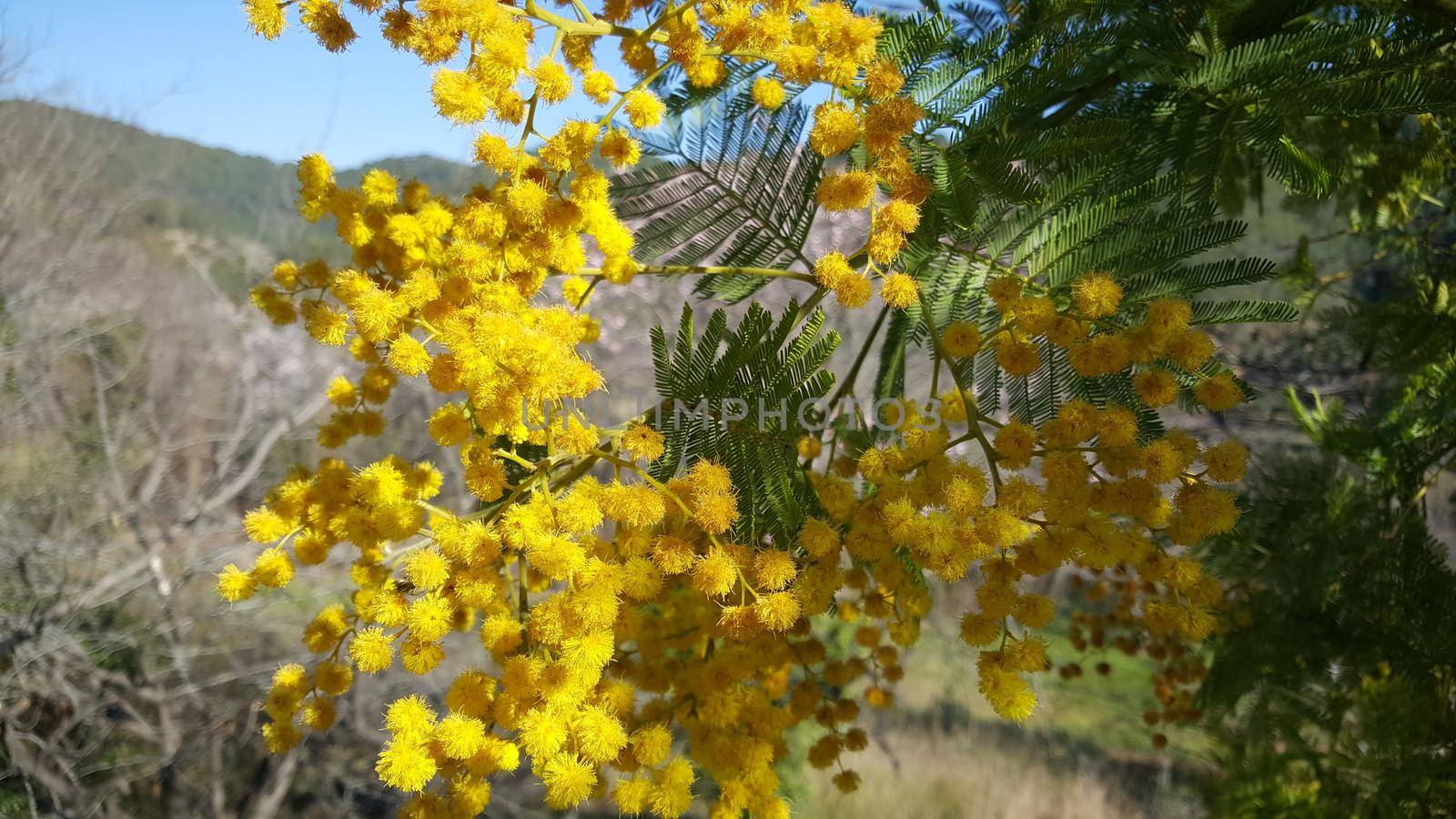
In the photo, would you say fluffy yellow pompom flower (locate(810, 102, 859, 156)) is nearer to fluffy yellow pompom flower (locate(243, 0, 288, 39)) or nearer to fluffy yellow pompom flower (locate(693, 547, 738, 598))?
fluffy yellow pompom flower (locate(693, 547, 738, 598))

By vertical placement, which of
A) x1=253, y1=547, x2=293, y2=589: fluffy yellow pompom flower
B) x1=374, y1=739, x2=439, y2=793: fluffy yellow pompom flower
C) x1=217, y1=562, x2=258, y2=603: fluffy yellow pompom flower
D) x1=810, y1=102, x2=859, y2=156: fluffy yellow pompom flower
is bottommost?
x1=374, y1=739, x2=439, y2=793: fluffy yellow pompom flower

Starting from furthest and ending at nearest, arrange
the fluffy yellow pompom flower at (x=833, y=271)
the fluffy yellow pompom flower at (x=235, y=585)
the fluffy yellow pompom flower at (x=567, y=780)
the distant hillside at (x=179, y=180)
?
the distant hillside at (x=179, y=180) → the fluffy yellow pompom flower at (x=235, y=585) → the fluffy yellow pompom flower at (x=833, y=271) → the fluffy yellow pompom flower at (x=567, y=780)

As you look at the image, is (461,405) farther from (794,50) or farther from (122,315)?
(122,315)

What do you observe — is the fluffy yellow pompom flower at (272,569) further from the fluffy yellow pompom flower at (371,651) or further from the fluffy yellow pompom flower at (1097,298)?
the fluffy yellow pompom flower at (1097,298)

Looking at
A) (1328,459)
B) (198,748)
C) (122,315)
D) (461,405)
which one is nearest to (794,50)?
(461,405)

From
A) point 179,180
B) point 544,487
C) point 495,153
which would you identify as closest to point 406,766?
point 544,487

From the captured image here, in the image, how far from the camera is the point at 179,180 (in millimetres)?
7297

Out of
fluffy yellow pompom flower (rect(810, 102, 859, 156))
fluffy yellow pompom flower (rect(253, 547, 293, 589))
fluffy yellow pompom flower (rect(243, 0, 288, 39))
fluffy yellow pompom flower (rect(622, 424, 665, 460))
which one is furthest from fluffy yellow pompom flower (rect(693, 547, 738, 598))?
fluffy yellow pompom flower (rect(243, 0, 288, 39))

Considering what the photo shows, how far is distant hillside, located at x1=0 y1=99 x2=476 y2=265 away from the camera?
6441 millimetres

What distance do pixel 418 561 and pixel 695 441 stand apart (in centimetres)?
33

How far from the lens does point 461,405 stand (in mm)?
880

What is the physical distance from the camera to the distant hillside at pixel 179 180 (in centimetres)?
644

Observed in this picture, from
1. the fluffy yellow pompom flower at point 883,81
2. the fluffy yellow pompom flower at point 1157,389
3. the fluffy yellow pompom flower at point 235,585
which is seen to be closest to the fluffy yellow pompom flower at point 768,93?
the fluffy yellow pompom flower at point 883,81

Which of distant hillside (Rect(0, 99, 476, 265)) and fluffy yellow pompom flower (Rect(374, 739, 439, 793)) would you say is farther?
distant hillside (Rect(0, 99, 476, 265))
